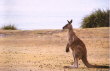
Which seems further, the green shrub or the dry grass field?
the green shrub

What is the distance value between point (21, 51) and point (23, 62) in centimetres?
342

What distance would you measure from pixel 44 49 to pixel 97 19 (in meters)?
7.02

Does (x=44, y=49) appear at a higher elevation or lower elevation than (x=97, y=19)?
lower

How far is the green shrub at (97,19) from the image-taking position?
24859 mm

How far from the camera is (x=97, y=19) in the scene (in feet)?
82.8

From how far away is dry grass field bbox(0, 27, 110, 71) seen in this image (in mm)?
14547

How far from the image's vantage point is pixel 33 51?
60.9 ft

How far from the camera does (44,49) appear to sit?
1912 centimetres

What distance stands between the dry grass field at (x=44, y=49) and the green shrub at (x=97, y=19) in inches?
98.4

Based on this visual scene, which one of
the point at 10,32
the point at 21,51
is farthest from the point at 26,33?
the point at 21,51

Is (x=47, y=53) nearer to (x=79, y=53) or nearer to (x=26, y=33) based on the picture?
(x=79, y=53)

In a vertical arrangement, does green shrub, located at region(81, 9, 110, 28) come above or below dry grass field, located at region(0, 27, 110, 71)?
above

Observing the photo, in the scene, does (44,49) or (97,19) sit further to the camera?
(97,19)

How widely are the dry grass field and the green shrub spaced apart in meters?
2.50
